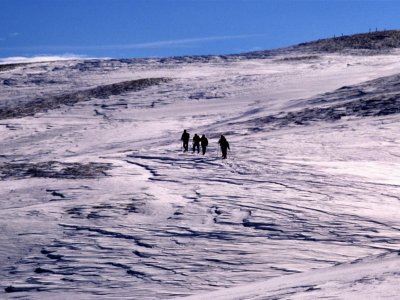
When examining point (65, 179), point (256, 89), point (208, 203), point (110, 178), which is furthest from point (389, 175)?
point (256, 89)

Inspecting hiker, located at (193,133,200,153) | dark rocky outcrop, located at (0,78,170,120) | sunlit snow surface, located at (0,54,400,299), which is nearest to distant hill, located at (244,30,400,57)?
dark rocky outcrop, located at (0,78,170,120)

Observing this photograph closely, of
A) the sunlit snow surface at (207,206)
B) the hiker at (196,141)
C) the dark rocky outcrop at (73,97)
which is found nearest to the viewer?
the sunlit snow surface at (207,206)

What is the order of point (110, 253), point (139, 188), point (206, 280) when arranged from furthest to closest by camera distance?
point (139, 188), point (110, 253), point (206, 280)

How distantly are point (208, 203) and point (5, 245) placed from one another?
485cm

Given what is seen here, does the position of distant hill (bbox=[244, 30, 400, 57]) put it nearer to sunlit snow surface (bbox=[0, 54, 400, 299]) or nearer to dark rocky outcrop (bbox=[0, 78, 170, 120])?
dark rocky outcrop (bbox=[0, 78, 170, 120])

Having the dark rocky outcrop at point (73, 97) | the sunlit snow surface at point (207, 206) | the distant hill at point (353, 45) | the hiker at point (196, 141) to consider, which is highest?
the distant hill at point (353, 45)

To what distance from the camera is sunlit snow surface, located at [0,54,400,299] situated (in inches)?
456

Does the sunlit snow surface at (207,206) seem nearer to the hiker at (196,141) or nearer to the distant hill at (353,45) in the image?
the hiker at (196,141)

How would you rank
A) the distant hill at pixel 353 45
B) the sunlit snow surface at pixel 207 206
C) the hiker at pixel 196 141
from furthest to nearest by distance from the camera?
the distant hill at pixel 353 45
the hiker at pixel 196 141
the sunlit snow surface at pixel 207 206

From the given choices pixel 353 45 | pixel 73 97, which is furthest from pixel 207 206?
pixel 353 45

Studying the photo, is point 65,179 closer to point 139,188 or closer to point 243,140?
point 139,188

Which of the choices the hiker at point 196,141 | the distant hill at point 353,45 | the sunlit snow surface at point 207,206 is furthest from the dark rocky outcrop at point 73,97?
the distant hill at point 353,45

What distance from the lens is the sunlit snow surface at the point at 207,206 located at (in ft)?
38.0

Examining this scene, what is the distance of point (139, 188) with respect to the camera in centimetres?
1881
